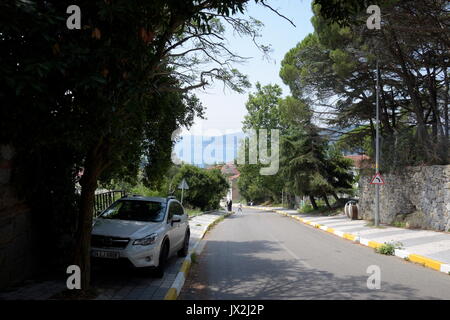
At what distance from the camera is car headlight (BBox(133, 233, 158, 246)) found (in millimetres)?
7266

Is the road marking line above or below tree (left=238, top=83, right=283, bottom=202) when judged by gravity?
below

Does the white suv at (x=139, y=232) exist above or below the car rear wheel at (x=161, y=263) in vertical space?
above

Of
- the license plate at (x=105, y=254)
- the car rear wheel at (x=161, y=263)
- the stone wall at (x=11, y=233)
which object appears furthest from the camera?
the car rear wheel at (x=161, y=263)

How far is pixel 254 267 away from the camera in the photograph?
9.28m

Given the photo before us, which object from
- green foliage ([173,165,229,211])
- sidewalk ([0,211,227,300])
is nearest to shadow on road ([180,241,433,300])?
sidewalk ([0,211,227,300])

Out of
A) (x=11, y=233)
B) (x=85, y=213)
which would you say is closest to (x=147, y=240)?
(x=85, y=213)

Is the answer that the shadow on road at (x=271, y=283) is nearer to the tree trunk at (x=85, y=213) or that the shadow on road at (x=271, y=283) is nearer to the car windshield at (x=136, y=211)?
the car windshield at (x=136, y=211)

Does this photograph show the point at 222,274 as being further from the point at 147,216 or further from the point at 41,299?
the point at 41,299

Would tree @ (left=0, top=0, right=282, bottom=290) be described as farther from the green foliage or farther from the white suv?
the green foliage

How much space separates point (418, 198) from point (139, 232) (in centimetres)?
1519

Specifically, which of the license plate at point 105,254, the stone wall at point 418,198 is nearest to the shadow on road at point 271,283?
the license plate at point 105,254

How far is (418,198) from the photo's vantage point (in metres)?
18.0

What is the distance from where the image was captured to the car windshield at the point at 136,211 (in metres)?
8.63

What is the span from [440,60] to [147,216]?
1652 cm
